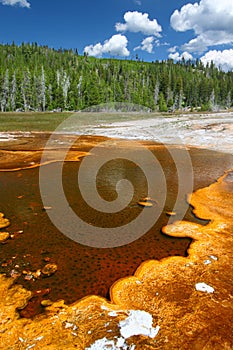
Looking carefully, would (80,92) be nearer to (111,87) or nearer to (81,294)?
(111,87)

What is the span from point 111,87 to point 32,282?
93370 mm

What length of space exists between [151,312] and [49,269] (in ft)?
7.36

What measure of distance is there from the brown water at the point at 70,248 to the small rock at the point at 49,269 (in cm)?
9

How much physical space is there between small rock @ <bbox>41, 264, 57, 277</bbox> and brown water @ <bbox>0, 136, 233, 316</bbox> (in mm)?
86

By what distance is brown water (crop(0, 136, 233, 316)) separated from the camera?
16.3ft

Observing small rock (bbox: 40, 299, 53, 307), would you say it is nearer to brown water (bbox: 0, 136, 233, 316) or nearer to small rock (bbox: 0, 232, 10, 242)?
brown water (bbox: 0, 136, 233, 316)

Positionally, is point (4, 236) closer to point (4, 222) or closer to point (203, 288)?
point (4, 222)

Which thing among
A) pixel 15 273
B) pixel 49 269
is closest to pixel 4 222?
pixel 15 273

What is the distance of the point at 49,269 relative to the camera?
5.36 metres

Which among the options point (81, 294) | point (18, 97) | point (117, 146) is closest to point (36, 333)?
point (81, 294)

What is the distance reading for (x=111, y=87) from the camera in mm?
92625

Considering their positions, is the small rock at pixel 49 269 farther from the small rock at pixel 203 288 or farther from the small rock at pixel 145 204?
the small rock at pixel 145 204

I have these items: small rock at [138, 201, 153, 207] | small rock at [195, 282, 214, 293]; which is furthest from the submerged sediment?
small rock at [138, 201, 153, 207]

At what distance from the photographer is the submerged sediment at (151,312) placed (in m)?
3.62
